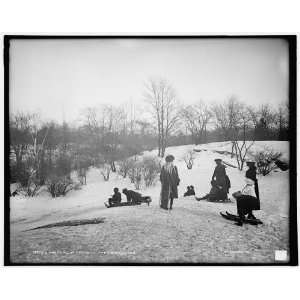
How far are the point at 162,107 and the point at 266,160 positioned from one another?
107cm

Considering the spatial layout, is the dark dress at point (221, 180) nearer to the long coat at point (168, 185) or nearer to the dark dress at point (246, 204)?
the dark dress at point (246, 204)

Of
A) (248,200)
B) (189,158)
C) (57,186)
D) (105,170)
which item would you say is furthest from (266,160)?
(57,186)

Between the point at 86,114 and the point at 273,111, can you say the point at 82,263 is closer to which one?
the point at 86,114

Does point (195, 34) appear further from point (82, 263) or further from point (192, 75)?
point (82, 263)

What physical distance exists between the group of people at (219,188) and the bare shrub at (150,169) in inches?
2.9

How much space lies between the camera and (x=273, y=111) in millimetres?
2320

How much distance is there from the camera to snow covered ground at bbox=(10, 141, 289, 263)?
2.25m

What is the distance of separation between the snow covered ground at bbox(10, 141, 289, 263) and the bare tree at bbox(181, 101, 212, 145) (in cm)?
12

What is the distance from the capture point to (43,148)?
233 cm

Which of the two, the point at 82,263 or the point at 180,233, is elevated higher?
the point at 180,233

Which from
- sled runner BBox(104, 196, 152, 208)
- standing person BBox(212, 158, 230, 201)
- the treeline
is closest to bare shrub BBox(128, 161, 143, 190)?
the treeline

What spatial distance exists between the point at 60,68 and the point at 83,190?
1147 mm

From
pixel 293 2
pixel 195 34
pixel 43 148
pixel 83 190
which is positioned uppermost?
pixel 293 2
